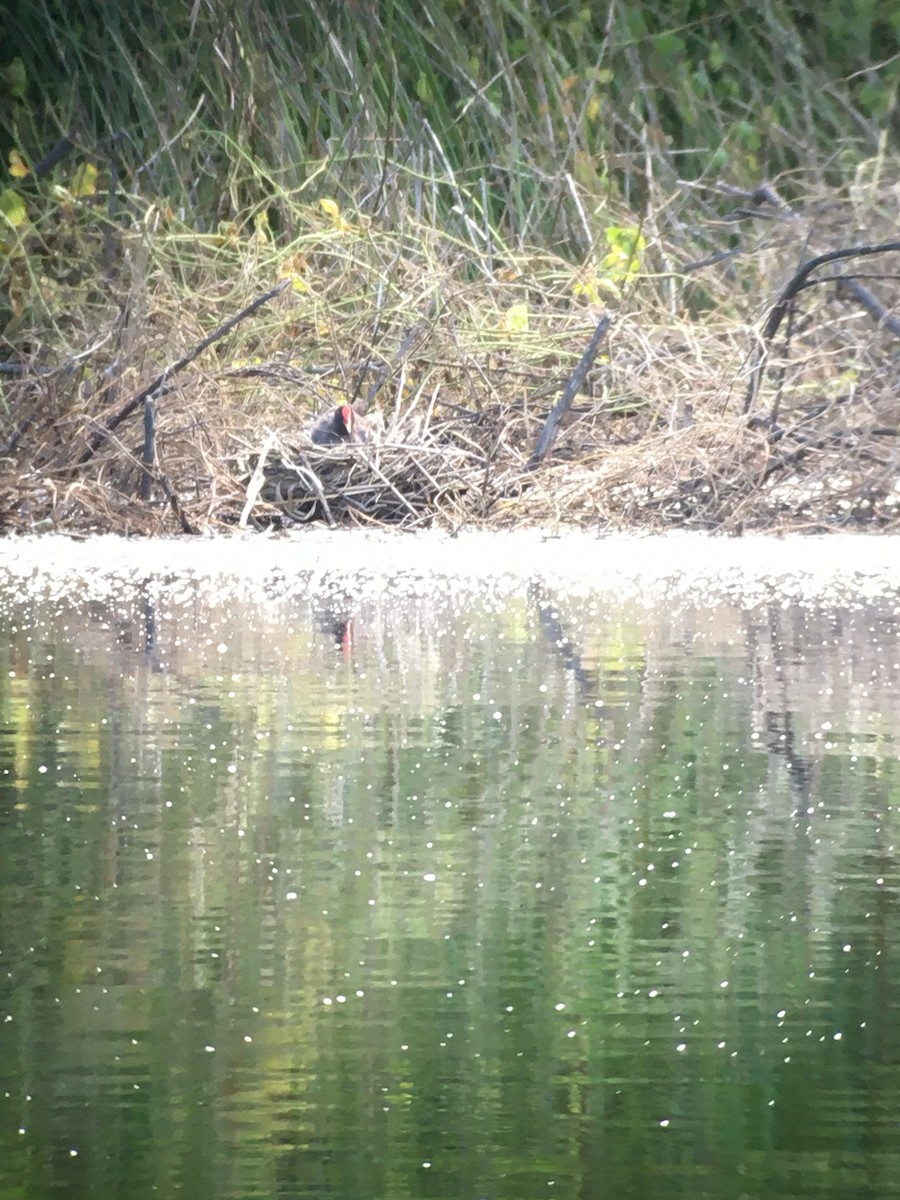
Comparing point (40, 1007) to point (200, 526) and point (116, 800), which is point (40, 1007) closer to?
point (116, 800)

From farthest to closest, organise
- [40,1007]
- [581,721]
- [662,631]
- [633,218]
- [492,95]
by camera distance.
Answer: [492,95] < [633,218] < [662,631] < [581,721] < [40,1007]

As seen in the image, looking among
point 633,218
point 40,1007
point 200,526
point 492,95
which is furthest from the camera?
point 492,95

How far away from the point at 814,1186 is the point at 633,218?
6848mm

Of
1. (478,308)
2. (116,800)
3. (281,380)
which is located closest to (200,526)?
(281,380)

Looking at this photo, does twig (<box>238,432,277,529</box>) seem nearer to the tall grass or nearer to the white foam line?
the white foam line

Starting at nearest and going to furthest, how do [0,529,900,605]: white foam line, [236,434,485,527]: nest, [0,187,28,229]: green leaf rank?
[0,529,900,605]: white foam line < [236,434,485,527]: nest < [0,187,28,229]: green leaf

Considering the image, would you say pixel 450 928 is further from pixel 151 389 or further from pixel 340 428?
pixel 340 428

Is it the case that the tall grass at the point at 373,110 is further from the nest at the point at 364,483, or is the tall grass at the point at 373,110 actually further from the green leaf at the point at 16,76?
the nest at the point at 364,483

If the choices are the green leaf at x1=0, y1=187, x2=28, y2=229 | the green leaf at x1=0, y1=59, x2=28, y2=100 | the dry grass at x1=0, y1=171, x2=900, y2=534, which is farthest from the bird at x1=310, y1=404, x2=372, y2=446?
the green leaf at x1=0, y1=59, x2=28, y2=100

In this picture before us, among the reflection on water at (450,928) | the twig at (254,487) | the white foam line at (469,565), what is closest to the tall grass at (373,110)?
the twig at (254,487)

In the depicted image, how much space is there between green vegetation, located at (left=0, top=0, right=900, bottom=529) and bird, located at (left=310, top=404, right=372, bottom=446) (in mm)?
132

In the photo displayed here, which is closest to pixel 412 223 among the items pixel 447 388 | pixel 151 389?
pixel 447 388

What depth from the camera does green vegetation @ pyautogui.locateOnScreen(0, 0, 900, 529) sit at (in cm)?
657

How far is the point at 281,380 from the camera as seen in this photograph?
709 centimetres
